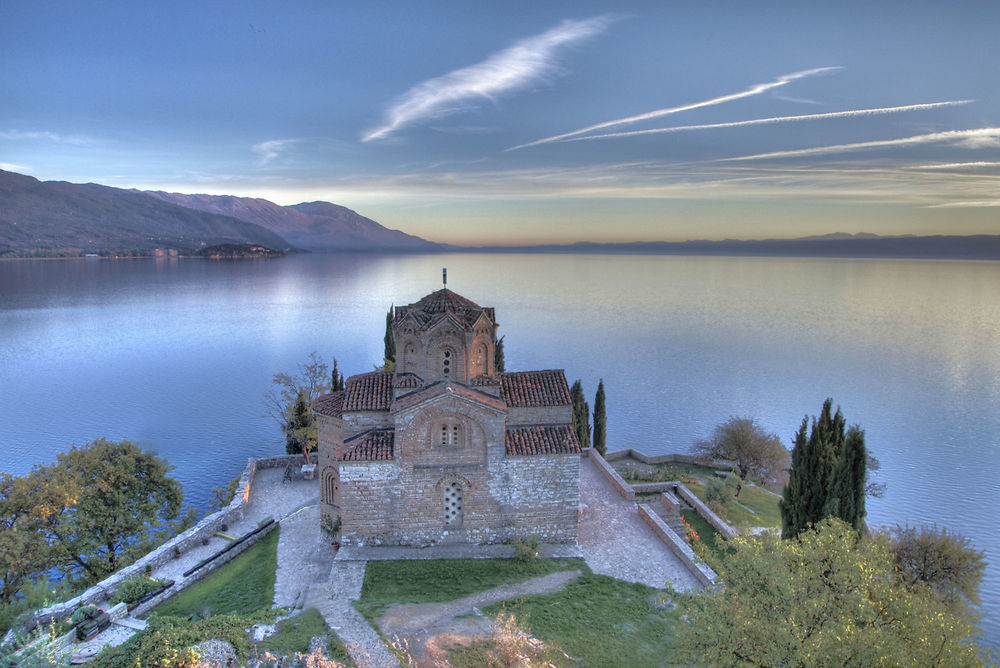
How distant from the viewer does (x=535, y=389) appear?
2075 centimetres

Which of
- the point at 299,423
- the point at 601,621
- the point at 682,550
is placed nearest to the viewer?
the point at 601,621

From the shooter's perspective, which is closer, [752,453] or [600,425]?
[752,453]

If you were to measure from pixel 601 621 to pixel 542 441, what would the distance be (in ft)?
19.4

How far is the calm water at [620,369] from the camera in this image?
34.9m

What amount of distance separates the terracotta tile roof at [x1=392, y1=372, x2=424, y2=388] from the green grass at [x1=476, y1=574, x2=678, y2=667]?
777 centimetres

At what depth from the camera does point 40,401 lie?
4312cm

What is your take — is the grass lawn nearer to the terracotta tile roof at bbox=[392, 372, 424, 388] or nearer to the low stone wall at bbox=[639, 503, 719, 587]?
the low stone wall at bbox=[639, 503, 719, 587]

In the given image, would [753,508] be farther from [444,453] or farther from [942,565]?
[444,453]

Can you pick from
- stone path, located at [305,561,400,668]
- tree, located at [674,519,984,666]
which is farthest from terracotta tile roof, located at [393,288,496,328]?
tree, located at [674,519,984,666]

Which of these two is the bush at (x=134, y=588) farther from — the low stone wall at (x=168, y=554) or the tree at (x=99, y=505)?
the tree at (x=99, y=505)

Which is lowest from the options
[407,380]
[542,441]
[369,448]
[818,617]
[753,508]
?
[753,508]

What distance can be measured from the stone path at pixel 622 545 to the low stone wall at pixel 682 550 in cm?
17

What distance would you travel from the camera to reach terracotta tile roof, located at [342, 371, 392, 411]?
63.2 feet

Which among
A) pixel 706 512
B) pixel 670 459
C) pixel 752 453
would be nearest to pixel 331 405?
pixel 706 512
